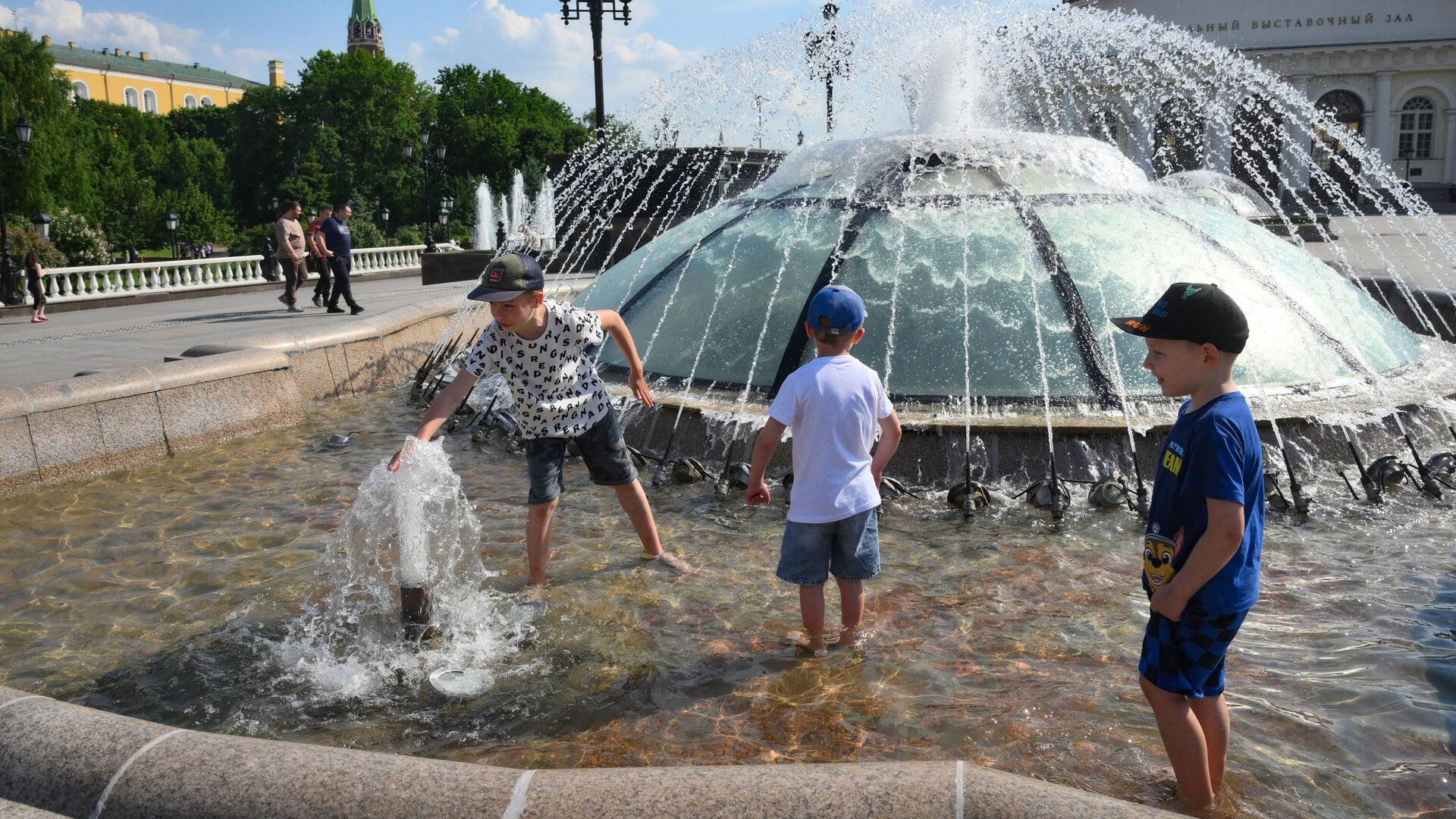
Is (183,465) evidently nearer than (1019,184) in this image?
Yes

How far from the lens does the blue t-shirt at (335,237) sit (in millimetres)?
13562

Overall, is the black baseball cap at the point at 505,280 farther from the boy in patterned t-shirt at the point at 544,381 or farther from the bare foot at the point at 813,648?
the bare foot at the point at 813,648

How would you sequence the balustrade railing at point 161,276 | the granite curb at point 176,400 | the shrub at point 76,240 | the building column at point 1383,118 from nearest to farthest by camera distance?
the granite curb at point 176,400 < the balustrade railing at point 161,276 < the shrub at point 76,240 < the building column at point 1383,118

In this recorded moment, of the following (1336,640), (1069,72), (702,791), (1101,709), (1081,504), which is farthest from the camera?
(1069,72)

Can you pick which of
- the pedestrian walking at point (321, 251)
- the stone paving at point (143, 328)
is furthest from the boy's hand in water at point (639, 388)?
the pedestrian walking at point (321, 251)

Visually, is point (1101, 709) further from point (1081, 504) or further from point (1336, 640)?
point (1081, 504)

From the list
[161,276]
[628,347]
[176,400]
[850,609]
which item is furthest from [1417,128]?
[850,609]

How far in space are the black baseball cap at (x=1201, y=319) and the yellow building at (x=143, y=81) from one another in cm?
11585

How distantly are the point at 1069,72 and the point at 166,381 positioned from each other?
32730 mm

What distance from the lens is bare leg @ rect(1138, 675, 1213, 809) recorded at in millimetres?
2555

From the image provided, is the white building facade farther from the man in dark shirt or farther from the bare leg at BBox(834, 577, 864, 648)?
the bare leg at BBox(834, 577, 864, 648)

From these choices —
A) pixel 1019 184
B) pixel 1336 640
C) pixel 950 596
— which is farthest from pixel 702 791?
pixel 1019 184

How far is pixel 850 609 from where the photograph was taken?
12.5ft

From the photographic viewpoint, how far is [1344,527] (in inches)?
197
